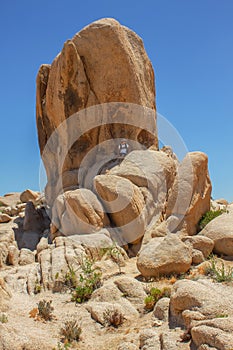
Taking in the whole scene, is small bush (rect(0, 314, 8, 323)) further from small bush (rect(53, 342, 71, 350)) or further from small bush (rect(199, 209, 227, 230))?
small bush (rect(199, 209, 227, 230))

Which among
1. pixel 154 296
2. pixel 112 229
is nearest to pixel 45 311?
pixel 154 296

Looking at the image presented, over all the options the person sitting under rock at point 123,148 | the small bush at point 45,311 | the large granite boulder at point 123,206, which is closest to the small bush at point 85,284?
the small bush at point 45,311

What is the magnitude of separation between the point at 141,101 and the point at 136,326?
13.8 m

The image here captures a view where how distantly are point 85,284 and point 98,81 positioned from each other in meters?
12.7

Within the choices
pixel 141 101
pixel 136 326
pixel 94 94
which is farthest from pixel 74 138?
pixel 136 326

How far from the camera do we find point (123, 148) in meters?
20.0

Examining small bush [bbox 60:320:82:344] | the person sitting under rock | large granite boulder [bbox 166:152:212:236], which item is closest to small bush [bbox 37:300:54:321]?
small bush [bbox 60:320:82:344]

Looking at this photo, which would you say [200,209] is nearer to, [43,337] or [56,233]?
[56,233]

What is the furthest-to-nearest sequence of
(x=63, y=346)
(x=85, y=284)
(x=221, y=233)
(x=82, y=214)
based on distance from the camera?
1. (x=82, y=214)
2. (x=221, y=233)
3. (x=85, y=284)
4. (x=63, y=346)

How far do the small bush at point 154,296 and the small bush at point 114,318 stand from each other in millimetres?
747

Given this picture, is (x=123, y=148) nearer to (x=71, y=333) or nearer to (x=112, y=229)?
(x=112, y=229)

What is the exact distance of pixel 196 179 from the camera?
1658 cm

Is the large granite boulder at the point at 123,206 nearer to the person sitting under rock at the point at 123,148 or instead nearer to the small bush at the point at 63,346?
the person sitting under rock at the point at 123,148

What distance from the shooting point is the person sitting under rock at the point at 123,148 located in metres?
19.8
